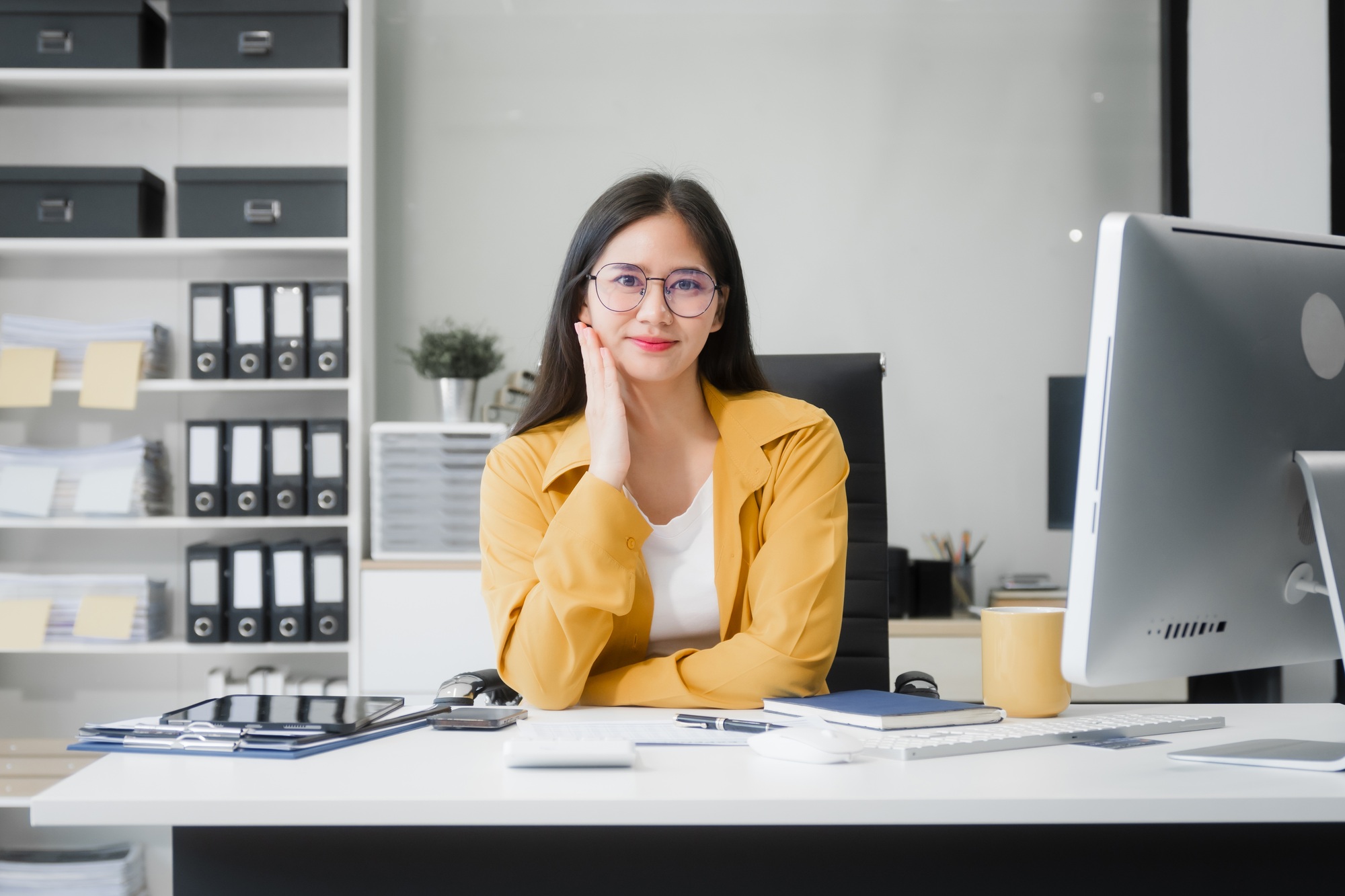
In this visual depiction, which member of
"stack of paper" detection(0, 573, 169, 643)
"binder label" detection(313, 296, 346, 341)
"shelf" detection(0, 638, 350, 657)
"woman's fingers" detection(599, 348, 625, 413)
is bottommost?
"shelf" detection(0, 638, 350, 657)

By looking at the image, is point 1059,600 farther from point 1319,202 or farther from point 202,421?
point 202,421

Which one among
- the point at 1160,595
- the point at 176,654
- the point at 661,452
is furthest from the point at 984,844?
the point at 176,654

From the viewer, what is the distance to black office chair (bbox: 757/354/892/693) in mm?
1699

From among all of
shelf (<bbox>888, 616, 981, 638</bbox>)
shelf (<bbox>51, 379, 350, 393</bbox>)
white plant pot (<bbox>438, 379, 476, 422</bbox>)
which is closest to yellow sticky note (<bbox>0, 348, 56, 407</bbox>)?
shelf (<bbox>51, 379, 350, 393</bbox>)

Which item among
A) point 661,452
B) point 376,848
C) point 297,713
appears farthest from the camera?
point 661,452

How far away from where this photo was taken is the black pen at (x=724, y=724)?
0.97 metres

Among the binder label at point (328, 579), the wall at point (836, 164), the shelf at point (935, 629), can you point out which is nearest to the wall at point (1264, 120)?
the wall at point (836, 164)

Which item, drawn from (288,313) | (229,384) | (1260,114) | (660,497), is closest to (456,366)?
(288,313)

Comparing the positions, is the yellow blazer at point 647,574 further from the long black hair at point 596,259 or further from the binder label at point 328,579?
the binder label at point 328,579

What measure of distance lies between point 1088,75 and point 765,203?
93cm

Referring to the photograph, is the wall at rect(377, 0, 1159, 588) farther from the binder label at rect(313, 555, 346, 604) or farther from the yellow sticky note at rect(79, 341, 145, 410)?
the yellow sticky note at rect(79, 341, 145, 410)

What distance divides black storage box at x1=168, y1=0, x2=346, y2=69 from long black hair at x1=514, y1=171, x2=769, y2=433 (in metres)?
1.46

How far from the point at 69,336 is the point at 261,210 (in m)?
0.55

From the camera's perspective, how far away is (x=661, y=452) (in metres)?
1.51
